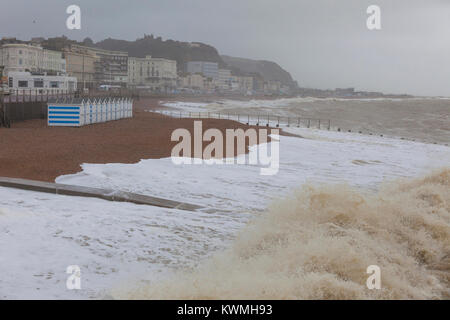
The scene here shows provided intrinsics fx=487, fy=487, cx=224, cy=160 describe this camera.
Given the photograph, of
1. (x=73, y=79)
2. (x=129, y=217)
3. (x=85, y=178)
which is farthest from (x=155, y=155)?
(x=73, y=79)

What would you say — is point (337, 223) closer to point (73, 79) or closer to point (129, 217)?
point (129, 217)

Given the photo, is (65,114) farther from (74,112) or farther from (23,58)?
(23,58)

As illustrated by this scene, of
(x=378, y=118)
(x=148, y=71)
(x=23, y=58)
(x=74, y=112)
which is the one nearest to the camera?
(x=74, y=112)

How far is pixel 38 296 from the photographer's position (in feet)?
19.1

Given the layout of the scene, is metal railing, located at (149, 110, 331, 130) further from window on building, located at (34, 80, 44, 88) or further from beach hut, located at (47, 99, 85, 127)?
window on building, located at (34, 80, 44, 88)

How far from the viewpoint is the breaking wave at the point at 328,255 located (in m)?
6.02

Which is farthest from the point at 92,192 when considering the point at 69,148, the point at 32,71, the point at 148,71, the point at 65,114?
the point at 148,71

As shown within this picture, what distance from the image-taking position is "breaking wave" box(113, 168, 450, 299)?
6016mm

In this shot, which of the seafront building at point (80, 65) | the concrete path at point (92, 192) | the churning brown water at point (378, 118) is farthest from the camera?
the seafront building at point (80, 65)

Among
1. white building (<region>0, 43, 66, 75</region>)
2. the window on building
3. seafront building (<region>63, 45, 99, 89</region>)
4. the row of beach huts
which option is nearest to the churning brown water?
the row of beach huts

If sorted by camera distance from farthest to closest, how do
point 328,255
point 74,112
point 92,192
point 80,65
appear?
1. point 80,65
2. point 74,112
3. point 92,192
4. point 328,255

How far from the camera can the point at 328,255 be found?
691 cm

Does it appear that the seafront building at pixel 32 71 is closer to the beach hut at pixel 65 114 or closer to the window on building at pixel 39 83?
the window on building at pixel 39 83

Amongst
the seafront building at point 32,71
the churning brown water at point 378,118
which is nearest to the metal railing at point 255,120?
the churning brown water at point 378,118
